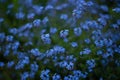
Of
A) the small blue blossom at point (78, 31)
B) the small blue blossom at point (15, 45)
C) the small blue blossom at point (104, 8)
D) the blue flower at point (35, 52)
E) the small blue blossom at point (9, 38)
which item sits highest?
the small blue blossom at point (78, 31)

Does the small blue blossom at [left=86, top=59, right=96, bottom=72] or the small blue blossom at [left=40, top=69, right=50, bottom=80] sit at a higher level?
the small blue blossom at [left=86, top=59, right=96, bottom=72]

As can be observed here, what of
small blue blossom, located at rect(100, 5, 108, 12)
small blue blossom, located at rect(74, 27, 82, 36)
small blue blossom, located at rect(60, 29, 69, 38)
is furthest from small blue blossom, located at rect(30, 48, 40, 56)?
small blue blossom, located at rect(100, 5, 108, 12)

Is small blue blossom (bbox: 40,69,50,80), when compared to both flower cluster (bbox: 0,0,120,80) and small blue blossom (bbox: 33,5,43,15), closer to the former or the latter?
flower cluster (bbox: 0,0,120,80)

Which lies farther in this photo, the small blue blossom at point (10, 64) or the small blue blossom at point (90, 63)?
the small blue blossom at point (10, 64)

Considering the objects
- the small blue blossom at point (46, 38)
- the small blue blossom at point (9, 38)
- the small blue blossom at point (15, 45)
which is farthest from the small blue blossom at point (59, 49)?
the small blue blossom at point (9, 38)

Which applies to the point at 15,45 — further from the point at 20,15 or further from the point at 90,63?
the point at 90,63

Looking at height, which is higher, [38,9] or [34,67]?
[38,9]

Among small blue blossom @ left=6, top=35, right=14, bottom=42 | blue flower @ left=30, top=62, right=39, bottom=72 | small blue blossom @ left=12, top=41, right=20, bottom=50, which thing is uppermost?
small blue blossom @ left=6, top=35, right=14, bottom=42

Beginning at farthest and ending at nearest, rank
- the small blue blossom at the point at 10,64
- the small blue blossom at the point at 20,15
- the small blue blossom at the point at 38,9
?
1. the small blue blossom at the point at 20,15
2. the small blue blossom at the point at 38,9
3. the small blue blossom at the point at 10,64

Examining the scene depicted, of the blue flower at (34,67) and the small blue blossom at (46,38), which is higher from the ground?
the small blue blossom at (46,38)

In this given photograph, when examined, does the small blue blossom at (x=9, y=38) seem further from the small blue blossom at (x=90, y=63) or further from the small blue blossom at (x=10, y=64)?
the small blue blossom at (x=90, y=63)

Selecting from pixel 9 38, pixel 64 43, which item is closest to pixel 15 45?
pixel 9 38
